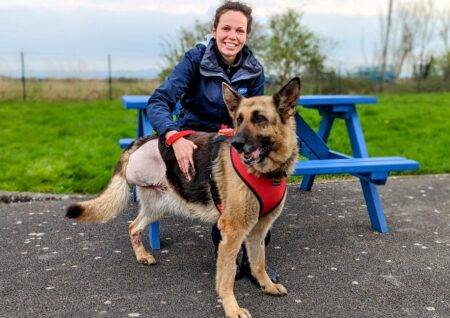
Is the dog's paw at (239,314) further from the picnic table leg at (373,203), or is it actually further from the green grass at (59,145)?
the green grass at (59,145)

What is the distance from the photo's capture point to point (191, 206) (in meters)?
3.79

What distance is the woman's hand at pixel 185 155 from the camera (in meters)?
3.60

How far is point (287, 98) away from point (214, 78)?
1.00 meters

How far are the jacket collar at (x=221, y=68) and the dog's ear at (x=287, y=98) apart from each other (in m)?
0.92

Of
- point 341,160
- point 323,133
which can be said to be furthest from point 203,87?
point 323,133

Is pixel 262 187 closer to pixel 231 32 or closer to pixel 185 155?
pixel 185 155

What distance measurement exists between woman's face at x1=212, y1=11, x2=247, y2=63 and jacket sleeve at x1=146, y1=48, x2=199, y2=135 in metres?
0.26

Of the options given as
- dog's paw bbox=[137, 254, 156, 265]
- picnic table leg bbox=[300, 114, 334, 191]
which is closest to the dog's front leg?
dog's paw bbox=[137, 254, 156, 265]

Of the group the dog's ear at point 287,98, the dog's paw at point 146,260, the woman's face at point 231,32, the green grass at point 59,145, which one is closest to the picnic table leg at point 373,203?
the woman's face at point 231,32

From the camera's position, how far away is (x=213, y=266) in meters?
4.16

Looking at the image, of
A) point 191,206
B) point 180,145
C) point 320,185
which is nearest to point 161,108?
point 180,145

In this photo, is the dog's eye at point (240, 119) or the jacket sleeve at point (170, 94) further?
the jacket sleeve at point (170, 94)

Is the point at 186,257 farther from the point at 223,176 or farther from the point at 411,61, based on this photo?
the point at 411,61

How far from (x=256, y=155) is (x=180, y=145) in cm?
65
